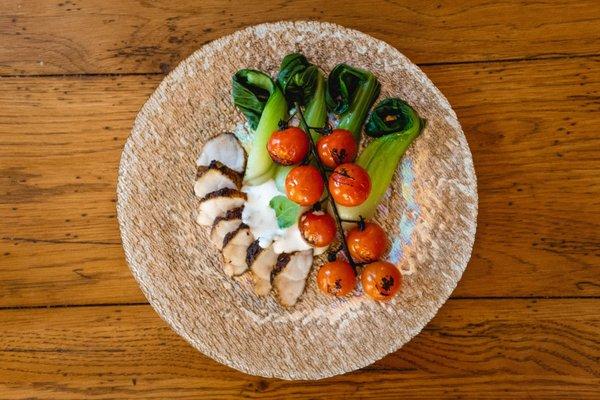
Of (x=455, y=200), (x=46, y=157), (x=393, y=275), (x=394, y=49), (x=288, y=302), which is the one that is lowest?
(x=46, y=157)

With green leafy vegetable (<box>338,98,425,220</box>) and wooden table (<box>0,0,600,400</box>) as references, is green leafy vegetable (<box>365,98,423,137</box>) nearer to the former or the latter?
green leafy vegetable (<box>338,98,425,220</box>)

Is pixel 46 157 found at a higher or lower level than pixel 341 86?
lower

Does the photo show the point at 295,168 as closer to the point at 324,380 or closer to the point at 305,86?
the point at 305,86

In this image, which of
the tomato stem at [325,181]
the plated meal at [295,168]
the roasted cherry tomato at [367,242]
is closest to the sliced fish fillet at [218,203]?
the plated meal at [295,168]

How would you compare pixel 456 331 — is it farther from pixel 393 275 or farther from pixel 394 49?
pixel 394 49

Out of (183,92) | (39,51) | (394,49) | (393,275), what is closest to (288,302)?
(393,275)

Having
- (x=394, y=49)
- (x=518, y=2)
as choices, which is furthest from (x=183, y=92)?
(x=518, y=2)

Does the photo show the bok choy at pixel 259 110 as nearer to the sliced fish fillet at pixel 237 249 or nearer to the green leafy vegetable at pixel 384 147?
the sliced fish fillet at pixel 237 249

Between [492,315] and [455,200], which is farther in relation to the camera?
[492,315]
